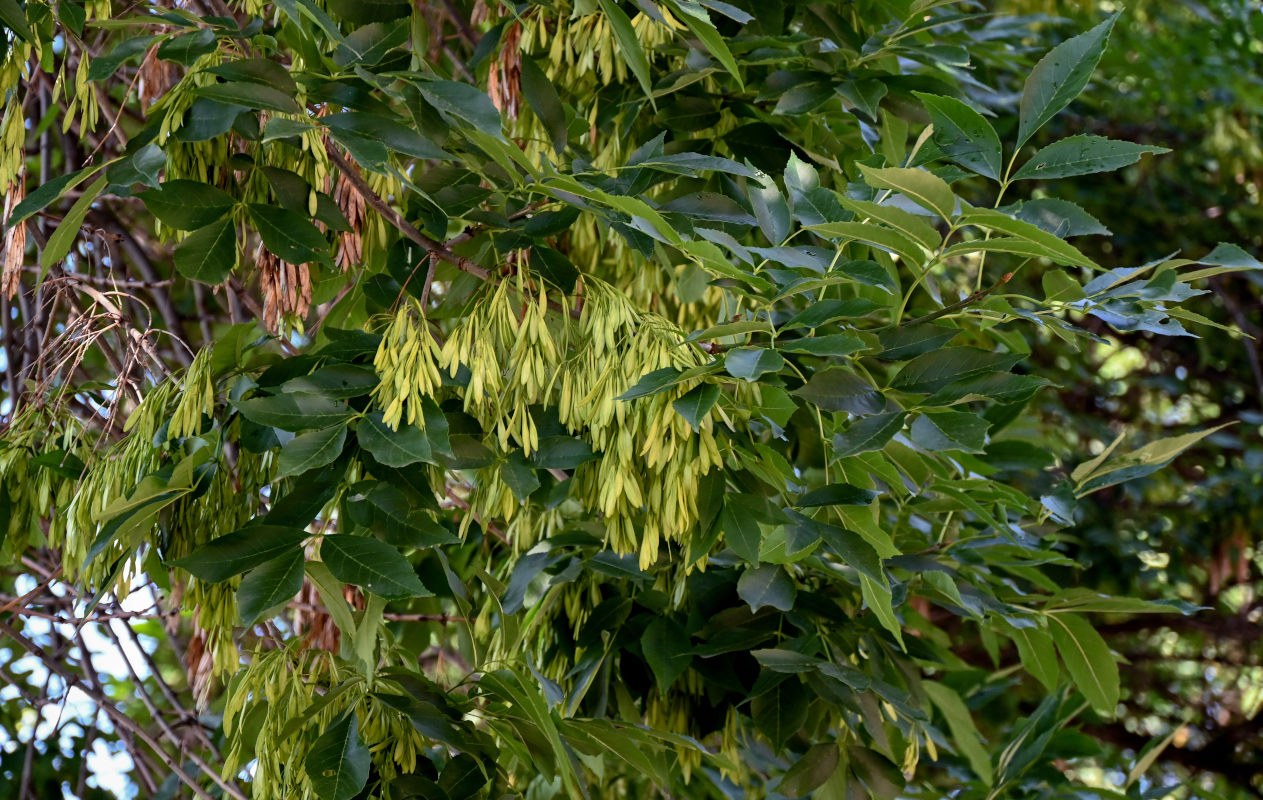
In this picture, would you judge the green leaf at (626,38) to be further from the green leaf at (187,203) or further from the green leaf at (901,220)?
the green leaf at (187,203)

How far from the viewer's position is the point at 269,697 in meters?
0.88

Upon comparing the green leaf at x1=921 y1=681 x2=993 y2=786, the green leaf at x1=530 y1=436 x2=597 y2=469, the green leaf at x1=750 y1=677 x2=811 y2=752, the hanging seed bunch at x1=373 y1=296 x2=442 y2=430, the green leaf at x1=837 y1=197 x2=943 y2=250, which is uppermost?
the green leaf at x1=837 y1=197 x2=943 y2=250

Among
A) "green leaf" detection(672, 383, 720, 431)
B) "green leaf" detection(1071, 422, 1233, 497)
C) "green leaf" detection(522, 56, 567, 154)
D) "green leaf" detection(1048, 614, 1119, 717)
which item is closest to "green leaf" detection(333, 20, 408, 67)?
"green leaf" detection(522, 56, 567, 154)

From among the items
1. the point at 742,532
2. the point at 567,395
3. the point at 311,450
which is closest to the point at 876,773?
the point at 742,532

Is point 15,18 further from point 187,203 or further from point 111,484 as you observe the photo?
point 111,484

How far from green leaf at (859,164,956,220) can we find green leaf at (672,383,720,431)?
16cm

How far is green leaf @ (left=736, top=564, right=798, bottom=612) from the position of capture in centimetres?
96

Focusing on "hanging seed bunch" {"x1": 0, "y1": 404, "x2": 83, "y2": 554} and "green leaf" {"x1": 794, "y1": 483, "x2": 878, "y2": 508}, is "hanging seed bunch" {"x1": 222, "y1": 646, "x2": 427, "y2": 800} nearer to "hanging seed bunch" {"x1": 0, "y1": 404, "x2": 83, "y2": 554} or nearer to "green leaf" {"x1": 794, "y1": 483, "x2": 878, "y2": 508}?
"hanging seed bunch" {"x1": 0, "y1": 404, "x2": 83, "y2": 554}

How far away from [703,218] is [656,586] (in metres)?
0.42

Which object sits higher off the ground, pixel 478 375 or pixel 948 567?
pixel 478 375

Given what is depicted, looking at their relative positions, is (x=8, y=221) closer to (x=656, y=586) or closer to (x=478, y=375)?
(x=478, y=375)

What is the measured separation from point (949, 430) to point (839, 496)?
0.09 metres

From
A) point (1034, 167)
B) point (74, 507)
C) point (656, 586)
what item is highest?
point (1034, 167)

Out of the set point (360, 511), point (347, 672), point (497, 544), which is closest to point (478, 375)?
point (360, 511)
